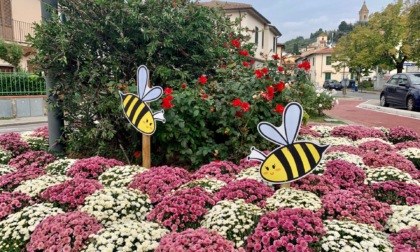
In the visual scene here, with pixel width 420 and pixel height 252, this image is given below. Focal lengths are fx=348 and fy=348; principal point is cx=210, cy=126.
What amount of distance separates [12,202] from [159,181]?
1.20 meters

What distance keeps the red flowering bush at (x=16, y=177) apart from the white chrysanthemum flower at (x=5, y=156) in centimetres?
88

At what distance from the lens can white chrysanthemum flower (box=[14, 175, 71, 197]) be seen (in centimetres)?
308

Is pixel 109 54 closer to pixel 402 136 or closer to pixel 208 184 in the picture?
pixel 208 184

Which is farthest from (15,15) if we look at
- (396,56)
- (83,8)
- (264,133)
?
(396,56)

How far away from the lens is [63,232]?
224 cm

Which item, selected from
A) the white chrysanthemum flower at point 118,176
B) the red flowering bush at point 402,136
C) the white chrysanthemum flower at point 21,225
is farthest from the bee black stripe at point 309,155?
the red flowering bush at point 402,136

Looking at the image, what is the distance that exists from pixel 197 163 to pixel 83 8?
243cm

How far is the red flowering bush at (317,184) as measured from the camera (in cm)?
302

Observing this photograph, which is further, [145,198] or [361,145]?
[361,145]

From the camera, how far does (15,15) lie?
1942 cm

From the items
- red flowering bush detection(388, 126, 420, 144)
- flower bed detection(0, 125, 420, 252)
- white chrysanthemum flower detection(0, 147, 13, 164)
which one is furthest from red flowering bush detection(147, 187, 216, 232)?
red flowering bush detection(388, 126, 420, 144)

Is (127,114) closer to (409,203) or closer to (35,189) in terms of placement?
(35,189)

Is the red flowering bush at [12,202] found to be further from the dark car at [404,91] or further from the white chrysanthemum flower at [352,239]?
the dark car at [404,91]

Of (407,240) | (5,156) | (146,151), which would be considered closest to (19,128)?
(5,156)
